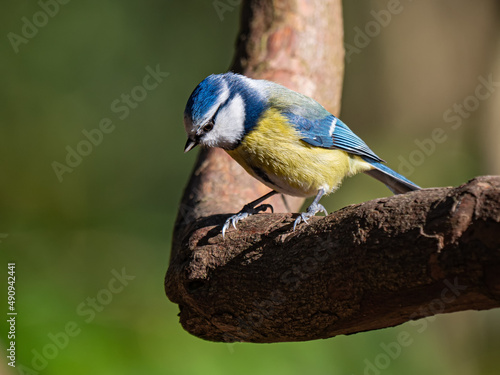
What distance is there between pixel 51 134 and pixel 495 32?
14.8ft

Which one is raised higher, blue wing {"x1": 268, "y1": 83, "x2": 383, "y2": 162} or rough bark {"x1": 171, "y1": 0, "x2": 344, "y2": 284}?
→ rough bark {"x1": 171, "y1": 0, "x2": 344, "y2": 284}

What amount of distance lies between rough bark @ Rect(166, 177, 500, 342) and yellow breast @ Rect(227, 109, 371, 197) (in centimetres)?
47

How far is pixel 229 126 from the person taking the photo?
2441 mm

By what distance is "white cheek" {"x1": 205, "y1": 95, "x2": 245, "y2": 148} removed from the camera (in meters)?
2.41

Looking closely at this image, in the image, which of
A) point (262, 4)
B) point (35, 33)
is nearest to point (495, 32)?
point (262, 4)

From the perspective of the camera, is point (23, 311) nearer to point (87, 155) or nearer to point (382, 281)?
point (87, 155)
